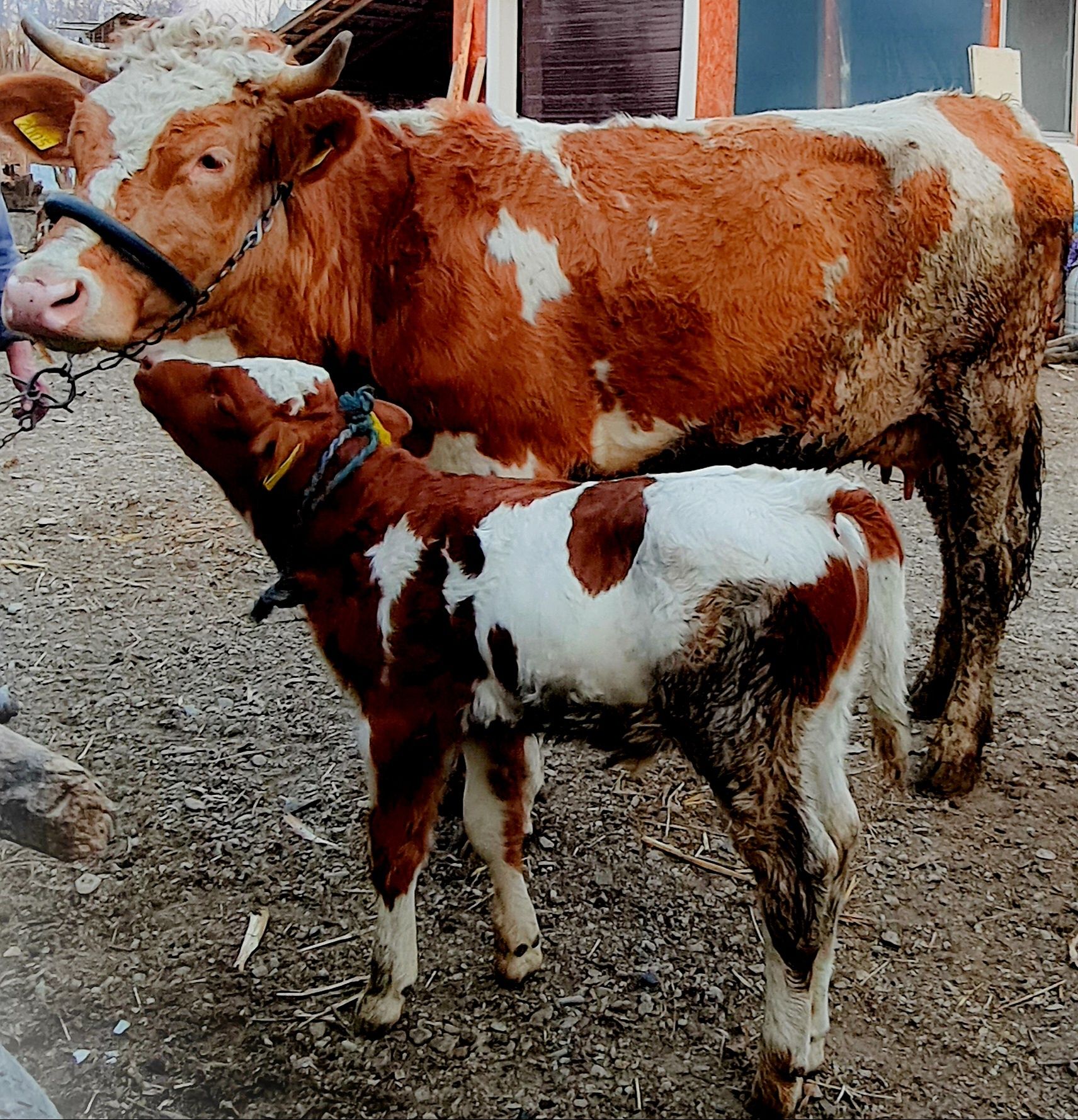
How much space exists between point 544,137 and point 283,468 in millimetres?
1373

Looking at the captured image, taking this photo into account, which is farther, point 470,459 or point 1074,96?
point 1074,96

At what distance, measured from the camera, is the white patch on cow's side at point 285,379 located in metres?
2.50

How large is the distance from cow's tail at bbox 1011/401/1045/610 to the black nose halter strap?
2694mm

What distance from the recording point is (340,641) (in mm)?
2477

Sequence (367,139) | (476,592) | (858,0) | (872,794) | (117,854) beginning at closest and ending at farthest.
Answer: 1. (476,592)
2. (367,139)
3. (117,854)
4. (872,794)
5. (858,0)

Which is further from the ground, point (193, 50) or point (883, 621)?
point (193, 50)

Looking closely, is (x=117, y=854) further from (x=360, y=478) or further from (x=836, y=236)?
(x=836, y=236)

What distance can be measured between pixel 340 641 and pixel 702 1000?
1246mm

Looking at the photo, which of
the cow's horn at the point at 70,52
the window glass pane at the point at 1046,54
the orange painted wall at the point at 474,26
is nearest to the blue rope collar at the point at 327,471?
the cow's horn at the point at 70,52

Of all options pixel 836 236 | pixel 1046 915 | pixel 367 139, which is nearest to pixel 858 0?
pixel 836 236

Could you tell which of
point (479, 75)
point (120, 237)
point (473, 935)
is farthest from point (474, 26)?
point (473, 935)

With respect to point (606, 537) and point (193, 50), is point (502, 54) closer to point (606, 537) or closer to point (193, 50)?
point (193, 50)

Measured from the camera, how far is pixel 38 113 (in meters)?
3.31

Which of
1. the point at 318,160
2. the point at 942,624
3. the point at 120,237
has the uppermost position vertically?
the point at 318,160
